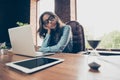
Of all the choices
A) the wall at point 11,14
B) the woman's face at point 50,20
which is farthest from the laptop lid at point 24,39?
the wall at point 11,14

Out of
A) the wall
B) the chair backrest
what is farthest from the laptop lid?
the wall

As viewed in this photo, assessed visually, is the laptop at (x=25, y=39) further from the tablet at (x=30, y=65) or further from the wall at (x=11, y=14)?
the wall at (x=11, y=14)

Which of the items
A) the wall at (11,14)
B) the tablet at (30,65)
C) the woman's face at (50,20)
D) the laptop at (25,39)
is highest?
the wall at (11,14)

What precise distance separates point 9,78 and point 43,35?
1953mm

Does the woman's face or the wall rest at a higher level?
the wall

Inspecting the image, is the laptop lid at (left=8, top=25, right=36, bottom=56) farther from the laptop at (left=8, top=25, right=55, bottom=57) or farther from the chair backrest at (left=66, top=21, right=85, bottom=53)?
the chair backrest at (left=66, top=21, right=85, bottom=53)

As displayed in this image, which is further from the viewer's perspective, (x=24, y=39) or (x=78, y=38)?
(x=78, y=38)

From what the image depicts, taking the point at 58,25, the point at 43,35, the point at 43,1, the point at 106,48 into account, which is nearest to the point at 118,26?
the point at 106,48

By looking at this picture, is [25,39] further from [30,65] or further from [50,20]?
[50,20]

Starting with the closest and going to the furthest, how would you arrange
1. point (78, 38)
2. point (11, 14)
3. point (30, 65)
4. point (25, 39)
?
point (30, 65) < point (25, 39) < point (78, 38) < point (11, 14)

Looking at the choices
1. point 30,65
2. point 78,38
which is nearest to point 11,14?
point 78,38

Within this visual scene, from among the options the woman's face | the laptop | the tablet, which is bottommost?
the tablet

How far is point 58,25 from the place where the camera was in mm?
2211

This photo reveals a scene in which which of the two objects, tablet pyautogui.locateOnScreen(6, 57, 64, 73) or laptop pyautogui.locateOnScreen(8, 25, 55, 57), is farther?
laptop pyautogui.locateOnScreen(8, 25, 55, 57)
